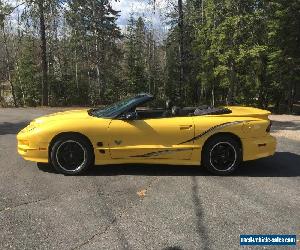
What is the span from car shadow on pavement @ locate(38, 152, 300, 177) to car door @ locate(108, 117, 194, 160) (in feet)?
1.00

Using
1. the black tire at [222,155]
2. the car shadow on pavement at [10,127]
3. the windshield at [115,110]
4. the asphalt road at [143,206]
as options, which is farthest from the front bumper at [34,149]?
the car shadow on pavement at [10,127]

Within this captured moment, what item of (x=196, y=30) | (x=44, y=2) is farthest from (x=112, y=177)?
(x=196, y=30)

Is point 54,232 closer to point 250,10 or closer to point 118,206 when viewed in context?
point 118,206

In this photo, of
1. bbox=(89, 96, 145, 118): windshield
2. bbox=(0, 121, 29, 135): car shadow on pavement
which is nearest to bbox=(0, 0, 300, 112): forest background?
bbox=(0, 121, 29, 135): car shadow on pavement

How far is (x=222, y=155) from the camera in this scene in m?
7.31

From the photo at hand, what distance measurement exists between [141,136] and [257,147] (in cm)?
207

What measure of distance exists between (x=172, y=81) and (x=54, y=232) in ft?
103

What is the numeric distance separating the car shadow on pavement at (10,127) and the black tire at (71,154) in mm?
5108

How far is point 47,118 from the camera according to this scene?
7.49 metres

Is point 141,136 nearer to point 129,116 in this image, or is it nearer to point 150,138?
point 150,138

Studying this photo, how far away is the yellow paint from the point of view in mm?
7031

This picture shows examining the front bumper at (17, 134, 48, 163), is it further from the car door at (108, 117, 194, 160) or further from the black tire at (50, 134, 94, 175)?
the car door at (108, 117, 194, 160)

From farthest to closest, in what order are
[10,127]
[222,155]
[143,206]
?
1. [10,127]
2. [222,155]
3. [143,206]

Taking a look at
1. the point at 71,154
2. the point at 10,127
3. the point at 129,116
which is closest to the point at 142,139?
the point at 129,116
